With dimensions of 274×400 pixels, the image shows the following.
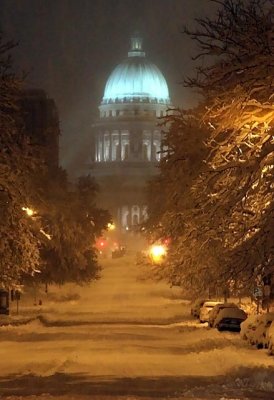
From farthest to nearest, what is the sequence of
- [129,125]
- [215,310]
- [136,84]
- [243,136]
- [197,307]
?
[136,84] < [129,125] < [197,307] < [215,310] < [243,136]

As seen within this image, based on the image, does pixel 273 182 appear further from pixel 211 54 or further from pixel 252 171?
pixel 211 54

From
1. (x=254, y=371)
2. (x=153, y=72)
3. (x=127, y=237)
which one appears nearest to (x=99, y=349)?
(x=254, y=371)

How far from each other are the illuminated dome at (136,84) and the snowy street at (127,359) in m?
141

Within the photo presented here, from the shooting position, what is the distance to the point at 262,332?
88.7 feet

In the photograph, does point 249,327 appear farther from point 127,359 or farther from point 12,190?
point 12,190

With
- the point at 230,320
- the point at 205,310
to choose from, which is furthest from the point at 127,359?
the point at 205,310

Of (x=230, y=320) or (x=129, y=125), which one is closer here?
(x=230, y=320)

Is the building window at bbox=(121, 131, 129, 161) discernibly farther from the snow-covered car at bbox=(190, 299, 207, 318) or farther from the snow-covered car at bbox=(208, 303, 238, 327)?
the snow-covered car at bbox=(208, 303, 238, 327)

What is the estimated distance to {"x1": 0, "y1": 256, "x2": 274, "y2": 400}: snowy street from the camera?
17.5 metres

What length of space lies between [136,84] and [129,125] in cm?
888

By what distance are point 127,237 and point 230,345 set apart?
131m

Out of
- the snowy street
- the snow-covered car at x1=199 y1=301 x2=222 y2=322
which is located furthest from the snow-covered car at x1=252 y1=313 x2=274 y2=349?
the snow-covered car at x1=199 y1=301 x2=222 y2=322

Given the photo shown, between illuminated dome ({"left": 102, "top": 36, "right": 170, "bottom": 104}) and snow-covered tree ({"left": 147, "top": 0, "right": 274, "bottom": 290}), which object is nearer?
snow-covered tree ({"left": 147, "top": 0, "right": 274, "bottom": 290})

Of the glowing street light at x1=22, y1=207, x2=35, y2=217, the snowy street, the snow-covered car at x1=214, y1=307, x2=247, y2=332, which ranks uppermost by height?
the glowing street light at x1=22, y1=207, x2=35, y2=217
